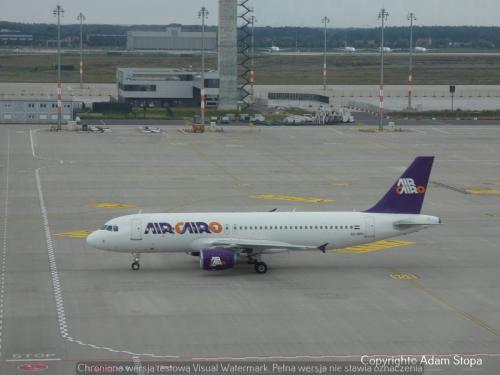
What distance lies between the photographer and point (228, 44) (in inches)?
6516

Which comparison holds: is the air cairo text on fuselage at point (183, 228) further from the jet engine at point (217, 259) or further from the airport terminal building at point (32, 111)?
the airport terminal building at point (32, 111)

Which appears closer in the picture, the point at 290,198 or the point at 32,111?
the point at 290,198

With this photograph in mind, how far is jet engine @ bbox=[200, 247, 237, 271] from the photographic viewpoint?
5359 centimetres

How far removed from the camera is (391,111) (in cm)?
17275

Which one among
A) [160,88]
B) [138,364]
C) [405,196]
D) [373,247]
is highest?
[160,88]

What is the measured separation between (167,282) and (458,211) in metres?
30.8

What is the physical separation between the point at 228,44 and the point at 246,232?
113421mm

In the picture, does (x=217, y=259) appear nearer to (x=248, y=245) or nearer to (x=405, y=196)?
(x=248, y=245)

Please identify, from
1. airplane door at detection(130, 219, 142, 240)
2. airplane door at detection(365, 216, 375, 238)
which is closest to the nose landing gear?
airplane door at detection(130, 219, 142, 240)

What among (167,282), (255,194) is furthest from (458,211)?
(167,282)

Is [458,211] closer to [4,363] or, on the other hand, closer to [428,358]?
[428,358]

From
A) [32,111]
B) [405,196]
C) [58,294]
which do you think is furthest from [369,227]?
[32,111]

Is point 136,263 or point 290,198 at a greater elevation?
point 290,198

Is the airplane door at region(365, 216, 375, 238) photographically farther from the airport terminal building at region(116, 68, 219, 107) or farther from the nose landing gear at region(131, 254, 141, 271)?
the airport terminal building at region(116, 68, 219, 107)
